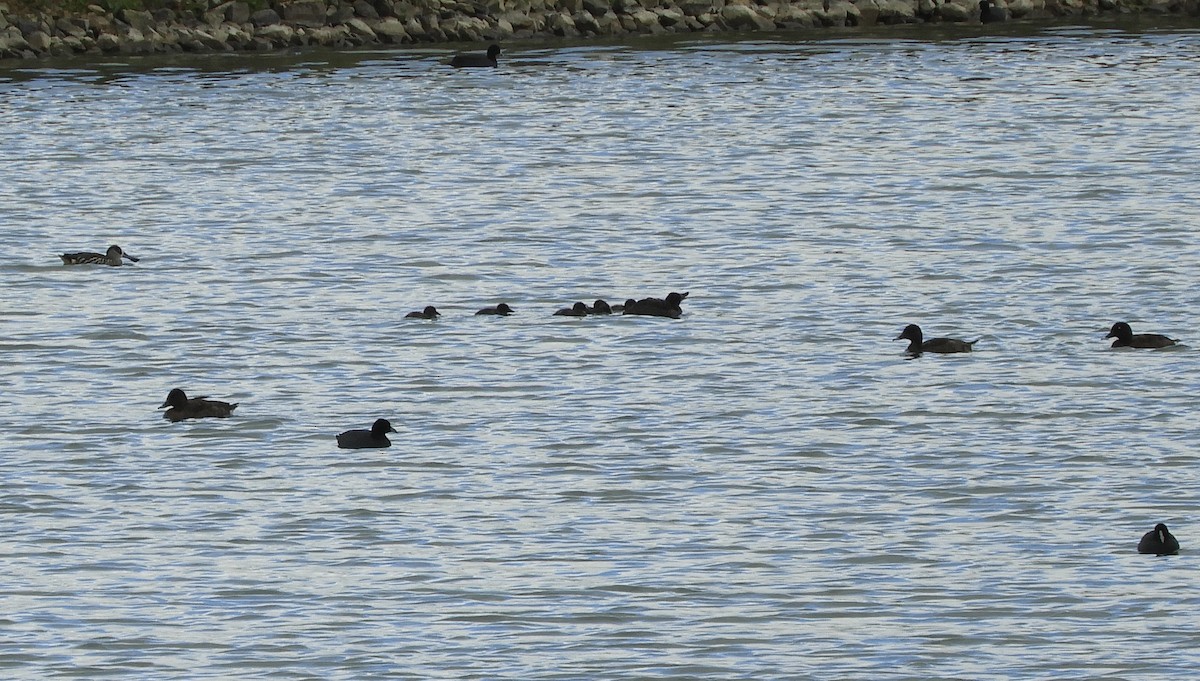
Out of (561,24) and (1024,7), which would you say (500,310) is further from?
(1024,7)

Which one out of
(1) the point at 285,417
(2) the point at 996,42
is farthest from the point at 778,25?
(1) the point at 285,417

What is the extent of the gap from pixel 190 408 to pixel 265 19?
4295 cm

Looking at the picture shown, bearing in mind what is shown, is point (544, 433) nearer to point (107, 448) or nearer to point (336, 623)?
point (107, 448)

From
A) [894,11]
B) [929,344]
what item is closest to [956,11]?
[894,11]

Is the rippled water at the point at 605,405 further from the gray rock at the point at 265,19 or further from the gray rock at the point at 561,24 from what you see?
the gray rock at the point at 561,24

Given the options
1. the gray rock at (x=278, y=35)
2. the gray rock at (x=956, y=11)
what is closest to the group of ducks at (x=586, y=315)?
the gray rock at (x=278, y=35)

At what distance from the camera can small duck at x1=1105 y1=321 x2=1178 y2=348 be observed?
947 inches

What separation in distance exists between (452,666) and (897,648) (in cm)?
268

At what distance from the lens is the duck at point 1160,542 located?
16516mm

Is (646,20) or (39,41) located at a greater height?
(39,41)

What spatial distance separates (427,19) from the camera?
64125mm

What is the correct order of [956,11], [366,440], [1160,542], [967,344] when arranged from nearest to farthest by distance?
[1160,542] → [366,440] → [967,344] → [956,11]

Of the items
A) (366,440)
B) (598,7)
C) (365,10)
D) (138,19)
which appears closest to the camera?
(366,440)

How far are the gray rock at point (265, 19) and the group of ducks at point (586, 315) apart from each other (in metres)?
32.1
